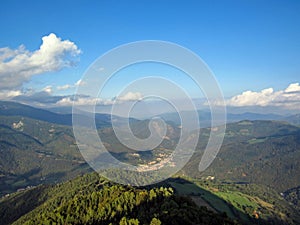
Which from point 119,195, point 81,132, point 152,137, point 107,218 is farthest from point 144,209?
point 81,132

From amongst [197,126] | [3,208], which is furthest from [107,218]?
[3,208]

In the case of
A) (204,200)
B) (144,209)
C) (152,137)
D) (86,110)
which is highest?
(86,110)

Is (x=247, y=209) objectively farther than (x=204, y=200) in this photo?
Yes

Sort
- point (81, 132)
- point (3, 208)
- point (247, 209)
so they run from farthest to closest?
point (3, 208)
point (247, 209)
point (81, 132)

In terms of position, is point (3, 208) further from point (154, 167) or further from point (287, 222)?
point (154, 167)

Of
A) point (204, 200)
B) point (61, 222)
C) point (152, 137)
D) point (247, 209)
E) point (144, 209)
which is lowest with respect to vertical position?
point (247, 209)

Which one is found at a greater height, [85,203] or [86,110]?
[86,110]

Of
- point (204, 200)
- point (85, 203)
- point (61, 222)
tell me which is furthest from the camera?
point (204, 200)

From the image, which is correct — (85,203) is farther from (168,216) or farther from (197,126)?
(197,126)

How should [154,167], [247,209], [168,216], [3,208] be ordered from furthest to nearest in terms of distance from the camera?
[3,208]
[247,209]
[168,216]
[154,167]
